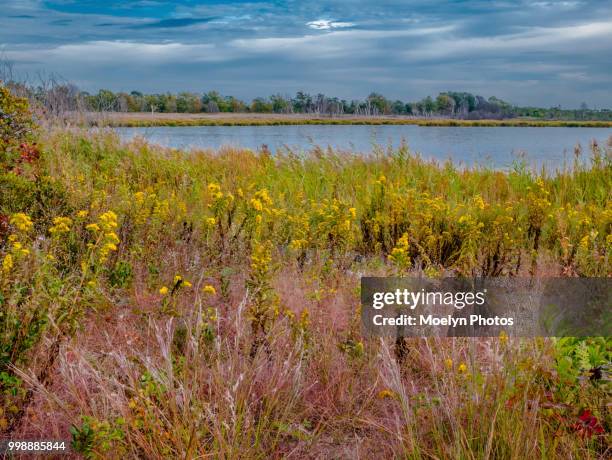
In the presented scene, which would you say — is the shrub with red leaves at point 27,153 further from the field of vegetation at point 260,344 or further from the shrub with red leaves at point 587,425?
the shrub with red leaves at point 587,425

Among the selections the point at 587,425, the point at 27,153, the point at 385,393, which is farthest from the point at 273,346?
the point at 27,153

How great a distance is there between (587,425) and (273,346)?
1691 mm

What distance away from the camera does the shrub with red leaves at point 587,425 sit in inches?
111

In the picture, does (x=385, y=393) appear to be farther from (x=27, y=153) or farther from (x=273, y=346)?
(x=27, y=153)

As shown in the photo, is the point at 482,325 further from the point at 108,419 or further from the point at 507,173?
the point at 507,173

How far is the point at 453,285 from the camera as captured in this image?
4.71 m

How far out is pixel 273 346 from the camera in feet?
12.3

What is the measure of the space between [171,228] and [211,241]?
2.33 ft

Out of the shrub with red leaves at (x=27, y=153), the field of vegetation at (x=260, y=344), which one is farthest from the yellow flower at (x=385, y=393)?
the shrub with red leaves at (x=27, y=153)

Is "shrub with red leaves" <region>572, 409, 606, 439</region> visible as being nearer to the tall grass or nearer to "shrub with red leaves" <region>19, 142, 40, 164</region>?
the tall grass

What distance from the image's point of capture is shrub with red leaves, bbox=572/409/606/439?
2809mm

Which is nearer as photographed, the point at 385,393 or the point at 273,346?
the point at 385,393

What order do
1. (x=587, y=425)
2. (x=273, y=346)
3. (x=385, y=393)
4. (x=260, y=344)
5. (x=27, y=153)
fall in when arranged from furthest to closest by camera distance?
(x=27, y=153)
(x=273, y=346)
(x=260, y=344)
(x=385, y=393)
(x=587, y=425)

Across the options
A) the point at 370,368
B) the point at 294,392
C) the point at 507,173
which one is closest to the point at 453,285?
the point at 370,368
